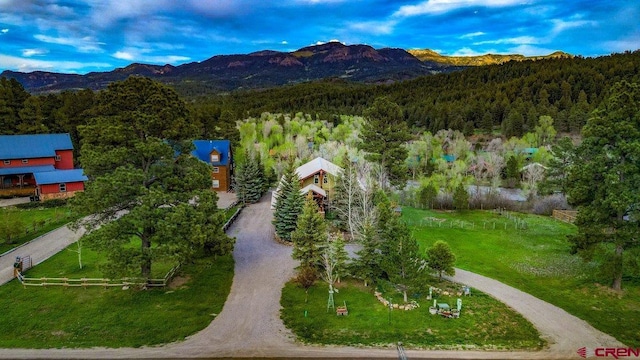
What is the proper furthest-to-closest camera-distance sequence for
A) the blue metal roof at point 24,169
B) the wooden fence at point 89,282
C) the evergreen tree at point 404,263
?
1. the blue metal roof at point 24,169
2. the wooden fence at point 89,282
3. the evergreen tree at point 404,263

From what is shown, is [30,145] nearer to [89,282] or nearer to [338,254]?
[89,282]

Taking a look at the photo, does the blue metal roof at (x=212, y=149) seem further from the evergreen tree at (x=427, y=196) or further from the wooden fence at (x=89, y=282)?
the wooden fence at (x=89, y=282)

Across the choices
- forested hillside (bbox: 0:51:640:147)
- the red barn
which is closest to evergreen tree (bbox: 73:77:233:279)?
the red barn

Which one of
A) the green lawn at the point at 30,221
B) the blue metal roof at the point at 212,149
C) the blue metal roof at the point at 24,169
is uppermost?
the blue metal roof at the point at 212,149

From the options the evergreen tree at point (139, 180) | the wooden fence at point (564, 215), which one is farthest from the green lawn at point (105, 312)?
the wooden fence at point (564, 215)

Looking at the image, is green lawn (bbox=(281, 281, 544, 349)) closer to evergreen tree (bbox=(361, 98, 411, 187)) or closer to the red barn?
evergreen tree (bbox=(361, 98, 411, 187))

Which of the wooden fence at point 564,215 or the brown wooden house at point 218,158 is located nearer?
the wooden fence at point 564,215

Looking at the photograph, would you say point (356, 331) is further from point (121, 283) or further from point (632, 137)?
point (632, 137)
